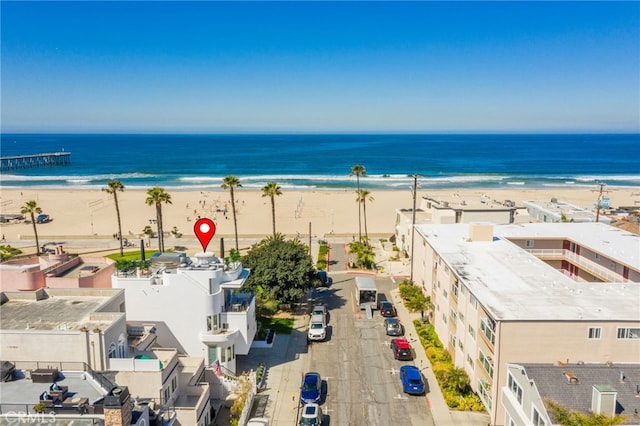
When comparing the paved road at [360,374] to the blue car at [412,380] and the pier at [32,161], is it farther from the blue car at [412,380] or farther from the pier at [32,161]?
the pier at [32,161]

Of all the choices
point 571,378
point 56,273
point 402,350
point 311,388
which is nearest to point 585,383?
point 571,378

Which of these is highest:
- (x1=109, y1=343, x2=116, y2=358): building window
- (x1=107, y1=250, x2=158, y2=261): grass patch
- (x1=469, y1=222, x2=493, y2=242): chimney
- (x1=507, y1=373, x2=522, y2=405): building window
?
(x1=469, y1=222, x2=493, y2=242): chimney

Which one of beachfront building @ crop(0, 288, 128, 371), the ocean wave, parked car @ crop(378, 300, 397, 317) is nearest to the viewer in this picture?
beachfront building @ crop(0, 288, 128, 371)

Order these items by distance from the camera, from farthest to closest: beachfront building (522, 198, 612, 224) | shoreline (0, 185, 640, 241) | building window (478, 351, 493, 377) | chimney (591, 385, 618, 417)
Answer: shoreline (0, 185, 640, 241) → beachfront building (522, 198, 612, 224) → building window (478, 351, 493, 377) → chimney (591, 385, 618, 417)

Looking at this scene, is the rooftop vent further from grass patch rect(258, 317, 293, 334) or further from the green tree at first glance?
the green tree

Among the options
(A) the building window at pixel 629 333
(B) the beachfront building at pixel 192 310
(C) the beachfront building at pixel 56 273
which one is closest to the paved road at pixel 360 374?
(B) the beachfront building at pixel 192 310

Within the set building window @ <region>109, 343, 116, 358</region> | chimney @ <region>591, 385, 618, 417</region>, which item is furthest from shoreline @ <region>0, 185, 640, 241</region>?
chimney @ <region>591, 385, 618, 417</region>

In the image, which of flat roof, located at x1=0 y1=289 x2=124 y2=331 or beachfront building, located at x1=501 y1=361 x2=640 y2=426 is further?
flat roof, located at x1=0 y1=289 x2=124 y2=331
